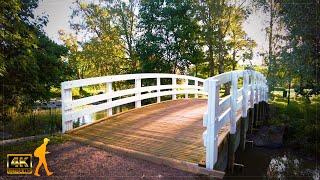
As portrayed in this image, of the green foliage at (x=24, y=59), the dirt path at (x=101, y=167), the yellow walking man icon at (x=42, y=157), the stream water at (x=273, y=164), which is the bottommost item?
the stream water at (x=273, y=164)

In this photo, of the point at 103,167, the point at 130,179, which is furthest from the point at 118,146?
the point at 130,179

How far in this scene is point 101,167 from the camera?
5.06 meters

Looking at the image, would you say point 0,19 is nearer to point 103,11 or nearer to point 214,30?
point 214,30

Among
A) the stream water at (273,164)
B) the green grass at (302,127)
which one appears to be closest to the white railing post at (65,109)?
the stream water at (273,164)

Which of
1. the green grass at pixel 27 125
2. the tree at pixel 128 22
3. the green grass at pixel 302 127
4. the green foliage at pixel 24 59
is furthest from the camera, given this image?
the tree at pixel 128 22

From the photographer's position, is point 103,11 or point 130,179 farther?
point 103,11

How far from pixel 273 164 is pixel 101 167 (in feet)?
25.5

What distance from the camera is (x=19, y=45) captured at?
362 inches

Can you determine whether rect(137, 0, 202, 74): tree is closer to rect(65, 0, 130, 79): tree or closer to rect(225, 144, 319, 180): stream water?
rect(65, 0, 130, 79): tree

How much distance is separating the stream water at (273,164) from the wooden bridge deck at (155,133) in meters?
1.72

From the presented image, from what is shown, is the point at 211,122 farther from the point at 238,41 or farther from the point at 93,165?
the point at 238,41

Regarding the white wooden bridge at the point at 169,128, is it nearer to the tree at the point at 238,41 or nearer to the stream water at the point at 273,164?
the stream water at the point at 273,164

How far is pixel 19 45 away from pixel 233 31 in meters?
21.7

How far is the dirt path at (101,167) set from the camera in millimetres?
4801
